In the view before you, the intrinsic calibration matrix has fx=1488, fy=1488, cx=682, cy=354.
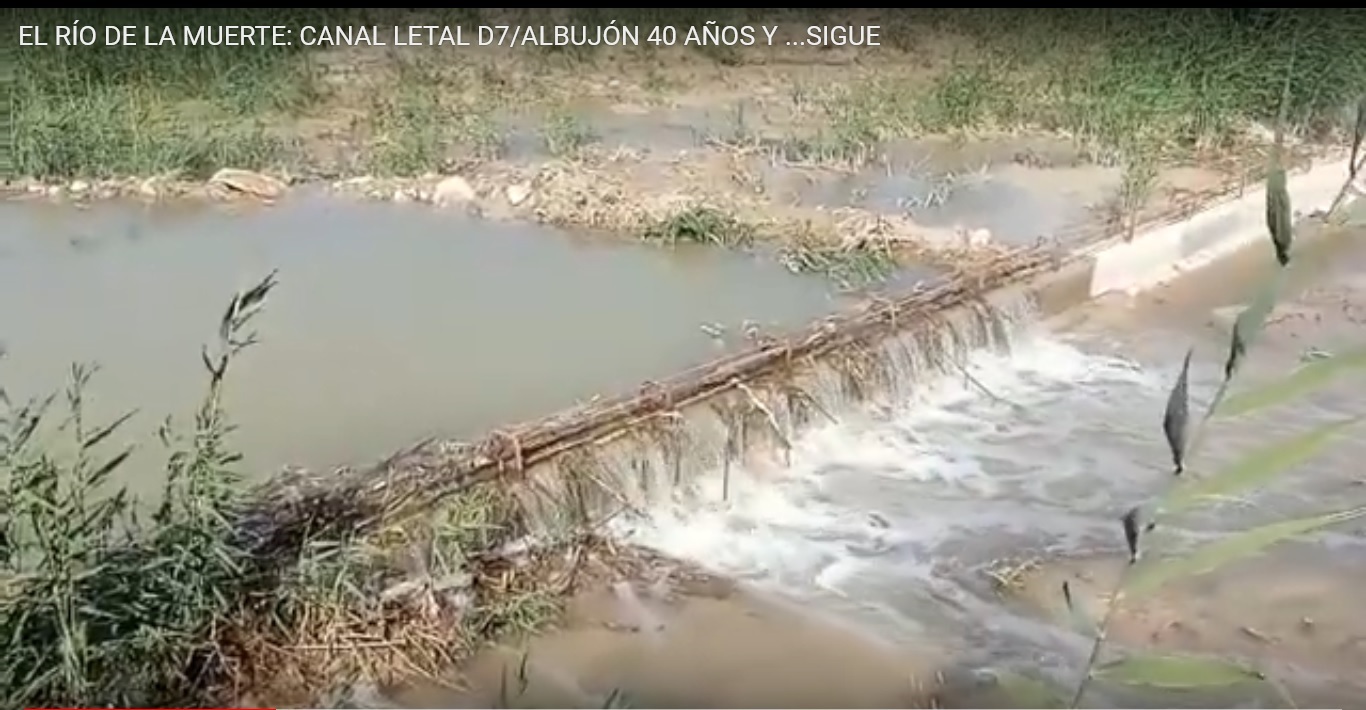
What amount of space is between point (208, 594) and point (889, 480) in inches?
72.0

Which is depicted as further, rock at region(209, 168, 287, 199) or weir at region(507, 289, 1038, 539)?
rock at region(209, 168, 287, 199)

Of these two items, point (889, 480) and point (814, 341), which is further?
point (814, 341)

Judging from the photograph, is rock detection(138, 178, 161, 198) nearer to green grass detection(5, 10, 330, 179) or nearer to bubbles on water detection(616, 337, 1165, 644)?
green grass detection(5, 10, 330, 179)

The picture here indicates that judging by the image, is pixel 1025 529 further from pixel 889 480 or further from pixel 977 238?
pixel 977 238

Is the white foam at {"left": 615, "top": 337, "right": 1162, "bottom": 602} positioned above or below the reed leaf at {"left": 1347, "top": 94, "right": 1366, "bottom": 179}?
below

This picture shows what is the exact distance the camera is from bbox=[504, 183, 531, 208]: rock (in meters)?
5.78

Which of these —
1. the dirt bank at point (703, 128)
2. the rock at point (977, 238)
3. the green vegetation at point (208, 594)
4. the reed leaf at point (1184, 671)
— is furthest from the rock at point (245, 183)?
the reed leaf at point (1184, 671)

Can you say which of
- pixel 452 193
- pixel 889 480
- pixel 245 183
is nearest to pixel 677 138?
pixel 452 193

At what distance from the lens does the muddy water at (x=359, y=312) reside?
377cm

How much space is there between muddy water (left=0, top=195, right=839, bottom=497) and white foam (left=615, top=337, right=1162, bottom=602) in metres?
0.61

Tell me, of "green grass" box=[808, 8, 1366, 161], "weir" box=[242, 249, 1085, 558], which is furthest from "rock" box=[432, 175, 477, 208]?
"weir" box=[242, 249, 1085, 558]

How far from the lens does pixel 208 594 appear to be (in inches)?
90.3

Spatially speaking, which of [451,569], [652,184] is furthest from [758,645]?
[652,184]

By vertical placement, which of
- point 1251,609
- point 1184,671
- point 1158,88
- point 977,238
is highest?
point 1184,671
